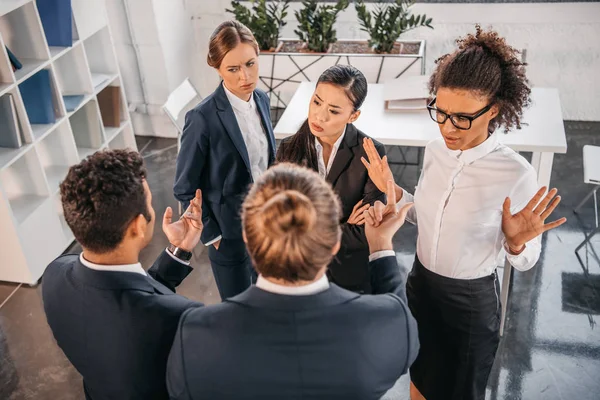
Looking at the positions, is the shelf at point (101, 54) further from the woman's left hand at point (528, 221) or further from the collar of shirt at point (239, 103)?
the woman's left hand at point (528, 221)

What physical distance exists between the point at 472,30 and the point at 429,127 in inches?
70.8

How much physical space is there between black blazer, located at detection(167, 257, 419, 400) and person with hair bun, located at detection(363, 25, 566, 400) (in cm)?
51

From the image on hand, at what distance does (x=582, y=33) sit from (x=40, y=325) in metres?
4.47

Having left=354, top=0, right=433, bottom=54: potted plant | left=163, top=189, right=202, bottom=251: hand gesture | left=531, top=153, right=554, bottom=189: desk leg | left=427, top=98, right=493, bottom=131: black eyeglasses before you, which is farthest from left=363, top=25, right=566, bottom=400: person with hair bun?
left=354, top=0, right=433, bottom=54: potted plant

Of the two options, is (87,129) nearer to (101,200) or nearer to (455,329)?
(101,200)

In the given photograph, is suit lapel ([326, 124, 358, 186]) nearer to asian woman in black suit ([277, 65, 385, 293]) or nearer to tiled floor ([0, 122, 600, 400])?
asian woman in black suit ([277, 65, 385, 293])

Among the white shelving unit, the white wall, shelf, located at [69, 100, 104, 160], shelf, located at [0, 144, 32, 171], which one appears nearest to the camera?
shelf, located at [0, 144, 32, 171]

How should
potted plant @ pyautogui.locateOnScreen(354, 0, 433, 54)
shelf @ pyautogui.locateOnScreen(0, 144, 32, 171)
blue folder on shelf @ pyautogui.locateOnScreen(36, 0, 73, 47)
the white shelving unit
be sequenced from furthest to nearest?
potted plant @ pyautogui.locateOnScreen(354, 0, 433, 54)
blue folder on shelf @ pyautogui.locateOnScreen(36, 0, 73, 47)
the white shelving unit
shelf @ pyautogui.locateOnScreen(0, 144, 32, 171)

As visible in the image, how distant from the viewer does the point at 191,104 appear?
435 cm

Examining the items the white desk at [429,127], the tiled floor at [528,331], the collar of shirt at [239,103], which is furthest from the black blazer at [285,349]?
the white desk at [429,127]

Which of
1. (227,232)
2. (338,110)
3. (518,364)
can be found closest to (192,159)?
(227,232)

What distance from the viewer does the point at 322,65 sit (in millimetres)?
4582

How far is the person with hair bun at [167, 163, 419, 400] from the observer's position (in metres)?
1.22

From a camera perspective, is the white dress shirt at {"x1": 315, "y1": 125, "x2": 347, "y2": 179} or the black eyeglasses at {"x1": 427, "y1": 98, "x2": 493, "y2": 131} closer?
the black eyeglasses at {"x1": 427, "y1": 98, "x2": 493, "y2": 131}
